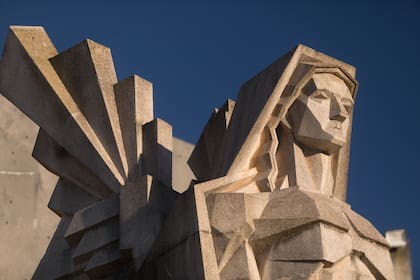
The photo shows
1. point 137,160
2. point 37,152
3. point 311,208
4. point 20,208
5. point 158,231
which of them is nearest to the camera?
point 311,208

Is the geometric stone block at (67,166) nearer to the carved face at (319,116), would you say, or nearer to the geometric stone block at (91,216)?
the geometric stone block at (91,216)

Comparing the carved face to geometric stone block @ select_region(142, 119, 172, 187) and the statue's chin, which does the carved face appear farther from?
geometric stone block @ select_region(142, 119, 172, 187)

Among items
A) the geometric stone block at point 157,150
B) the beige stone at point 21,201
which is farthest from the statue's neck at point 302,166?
the beige stone at point 21,201

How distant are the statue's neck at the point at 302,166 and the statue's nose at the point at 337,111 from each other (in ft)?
1.36

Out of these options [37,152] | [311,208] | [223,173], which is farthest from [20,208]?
[311,208]

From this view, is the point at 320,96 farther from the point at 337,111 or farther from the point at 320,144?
the point at 320,144

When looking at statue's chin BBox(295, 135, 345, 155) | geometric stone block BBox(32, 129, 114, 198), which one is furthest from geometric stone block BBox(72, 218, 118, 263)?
statue's chin BBox(295, 135, 345, 155)

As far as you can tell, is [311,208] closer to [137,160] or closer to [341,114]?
[341,114]

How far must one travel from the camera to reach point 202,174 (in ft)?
35.7

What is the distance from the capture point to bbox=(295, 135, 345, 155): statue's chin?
30.7ft

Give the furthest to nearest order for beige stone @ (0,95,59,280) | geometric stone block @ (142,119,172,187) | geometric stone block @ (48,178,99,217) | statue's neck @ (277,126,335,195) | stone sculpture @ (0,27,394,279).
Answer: beige stone @ (0,95,59,280) → geometric stone block @ (48,178,99,217) → geometric stone block @ (142,119,172,187) → statue's neck @ (277,126,335,195) → stone sculpture @ (0,27,394,279)

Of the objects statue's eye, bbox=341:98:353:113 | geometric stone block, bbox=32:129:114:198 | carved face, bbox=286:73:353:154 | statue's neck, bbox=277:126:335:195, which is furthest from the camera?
geometric stone block, bbox=32:129:114:198

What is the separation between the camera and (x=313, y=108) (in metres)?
9.33

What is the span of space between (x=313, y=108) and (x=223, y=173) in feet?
3.62
